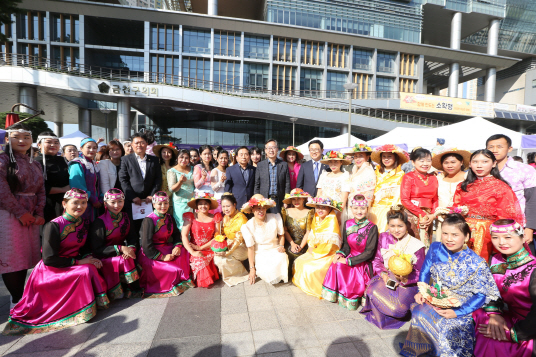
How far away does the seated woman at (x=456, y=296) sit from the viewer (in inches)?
84.1

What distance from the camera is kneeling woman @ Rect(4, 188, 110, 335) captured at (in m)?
2.67

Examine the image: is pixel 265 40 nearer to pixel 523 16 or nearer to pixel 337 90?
pixel 337 90

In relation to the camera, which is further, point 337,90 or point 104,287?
point 337,90

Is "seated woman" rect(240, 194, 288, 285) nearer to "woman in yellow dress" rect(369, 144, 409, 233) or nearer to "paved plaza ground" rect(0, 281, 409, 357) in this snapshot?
"paved plaza ground" rect(0, 281, 409, 357)

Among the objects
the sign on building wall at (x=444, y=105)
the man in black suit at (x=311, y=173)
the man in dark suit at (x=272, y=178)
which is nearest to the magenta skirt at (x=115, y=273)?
the man in dark suit at (x=272, y=178)

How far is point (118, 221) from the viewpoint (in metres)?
3.33

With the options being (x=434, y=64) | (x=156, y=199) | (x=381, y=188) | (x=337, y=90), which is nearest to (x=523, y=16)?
(x=434, y=64)

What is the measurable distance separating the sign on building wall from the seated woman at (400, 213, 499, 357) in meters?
27.5

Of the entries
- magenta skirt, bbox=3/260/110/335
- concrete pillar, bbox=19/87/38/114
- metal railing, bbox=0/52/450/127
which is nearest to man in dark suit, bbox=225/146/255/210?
magenta skirt, bbox=3/260/110/335

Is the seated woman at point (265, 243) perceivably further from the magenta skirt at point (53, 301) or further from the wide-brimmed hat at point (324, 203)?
the magenta skirt at point (53, 301)

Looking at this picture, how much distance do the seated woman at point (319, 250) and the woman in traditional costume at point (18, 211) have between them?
3161mm

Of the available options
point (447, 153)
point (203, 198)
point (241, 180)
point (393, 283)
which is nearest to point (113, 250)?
point (203, 198)

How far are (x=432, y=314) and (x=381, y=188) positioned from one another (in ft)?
6.02

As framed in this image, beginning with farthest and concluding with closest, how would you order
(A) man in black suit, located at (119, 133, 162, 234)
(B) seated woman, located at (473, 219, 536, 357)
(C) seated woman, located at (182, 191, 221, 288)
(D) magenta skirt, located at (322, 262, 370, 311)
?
(A) man in black suit, located at (119, 133, 162, 234)
(C) seated woman, located at (182, 191, 221, 288)
(D) magenta skirt, located at (322, 262, 370, 311)
(B) seated woman, located at (473, 219, 536, 357)
